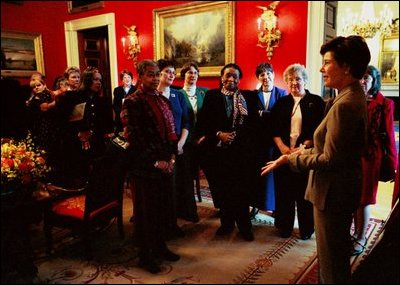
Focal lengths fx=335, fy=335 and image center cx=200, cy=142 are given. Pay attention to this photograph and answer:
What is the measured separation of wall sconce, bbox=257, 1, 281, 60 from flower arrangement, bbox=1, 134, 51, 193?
12.0 feet

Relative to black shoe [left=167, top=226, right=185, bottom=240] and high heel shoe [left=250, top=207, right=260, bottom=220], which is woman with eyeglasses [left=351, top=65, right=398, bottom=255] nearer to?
high heel shoe [left=250, top=207, right=260, bottom=220]

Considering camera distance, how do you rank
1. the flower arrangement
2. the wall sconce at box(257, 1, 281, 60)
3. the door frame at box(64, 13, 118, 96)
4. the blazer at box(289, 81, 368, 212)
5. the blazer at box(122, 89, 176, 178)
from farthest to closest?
the door frame at box(64, 13, 118, 96)
the wall sconce at box(257, 1, 281, 60)
the blazer at box(122, 89, 176, 178)
the flower arrangement
the blazer at box(289, 81, 368, 212)

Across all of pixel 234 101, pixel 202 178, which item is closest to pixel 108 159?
pixel 234 101

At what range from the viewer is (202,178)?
4.89 metres

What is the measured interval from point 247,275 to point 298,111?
1449mm

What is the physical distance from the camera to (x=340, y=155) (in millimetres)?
1653

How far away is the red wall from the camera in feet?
15.2

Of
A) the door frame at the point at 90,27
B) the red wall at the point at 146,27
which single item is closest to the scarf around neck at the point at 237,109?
the red wall at the point at 146,27

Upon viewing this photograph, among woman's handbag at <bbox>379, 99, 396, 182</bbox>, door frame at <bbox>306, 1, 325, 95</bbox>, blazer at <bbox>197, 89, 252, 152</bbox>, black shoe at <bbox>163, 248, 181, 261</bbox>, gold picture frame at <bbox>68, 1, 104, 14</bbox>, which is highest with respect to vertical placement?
gold picture frame at <bbox>68, 1, 104, 14</bbox>

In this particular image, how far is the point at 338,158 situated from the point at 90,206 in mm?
1771

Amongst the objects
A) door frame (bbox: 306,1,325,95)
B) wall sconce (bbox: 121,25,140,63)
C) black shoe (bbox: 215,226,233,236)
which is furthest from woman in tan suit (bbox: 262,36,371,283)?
wall sconce (bbox: 121,25,140,63)

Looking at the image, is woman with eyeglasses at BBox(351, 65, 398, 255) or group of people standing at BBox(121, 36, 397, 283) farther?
woman with eyeglasses at BBox(351, 65, 398, 255)

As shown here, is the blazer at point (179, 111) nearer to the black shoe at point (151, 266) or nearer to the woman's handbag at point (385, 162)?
the black shoe at point (151, 266)

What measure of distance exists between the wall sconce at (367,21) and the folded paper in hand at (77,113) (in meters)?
4.88
